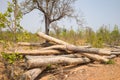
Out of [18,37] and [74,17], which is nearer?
[18,37]

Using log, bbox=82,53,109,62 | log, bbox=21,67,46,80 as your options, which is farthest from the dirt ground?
log, bbox=21,67,46,80

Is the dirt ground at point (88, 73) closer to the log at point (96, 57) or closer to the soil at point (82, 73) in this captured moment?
the soil at point (82, 73)

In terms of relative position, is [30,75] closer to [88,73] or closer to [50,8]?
[88,73]

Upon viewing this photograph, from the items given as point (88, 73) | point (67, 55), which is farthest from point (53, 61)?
point (88, 73)

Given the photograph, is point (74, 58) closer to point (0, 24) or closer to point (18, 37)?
point (18, 37)

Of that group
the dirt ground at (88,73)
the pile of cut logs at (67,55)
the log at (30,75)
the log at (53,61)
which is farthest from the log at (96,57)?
the log at (30,75)

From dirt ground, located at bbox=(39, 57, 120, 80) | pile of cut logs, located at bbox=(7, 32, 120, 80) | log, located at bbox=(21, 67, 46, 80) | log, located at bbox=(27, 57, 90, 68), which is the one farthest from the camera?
pile of cut logs, located at bbox=(7, 32, 120, 80)

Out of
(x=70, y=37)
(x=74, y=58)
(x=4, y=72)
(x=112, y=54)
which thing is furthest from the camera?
(x=70, y=37)

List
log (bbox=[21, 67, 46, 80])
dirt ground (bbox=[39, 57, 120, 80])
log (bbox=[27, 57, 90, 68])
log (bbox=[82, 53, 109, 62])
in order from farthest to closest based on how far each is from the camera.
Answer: log (bbox=[82, 53, 109, 62]) < dirt ground (bbox=[39, 57, 120, 80]) < log (bbox=[27, 57, 90, 68]) < log (bbox=[21, 67, 46, 80])

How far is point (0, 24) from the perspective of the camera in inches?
229

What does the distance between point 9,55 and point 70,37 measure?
1360 centimetres

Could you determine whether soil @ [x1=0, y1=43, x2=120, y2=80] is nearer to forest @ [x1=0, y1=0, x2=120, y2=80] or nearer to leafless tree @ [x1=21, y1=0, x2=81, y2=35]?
forest @ [x1=0, y1=0, x2=120, y2=80]

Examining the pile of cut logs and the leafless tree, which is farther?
the leafless tree

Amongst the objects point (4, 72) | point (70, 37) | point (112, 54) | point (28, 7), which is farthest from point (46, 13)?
point (4, 72)
